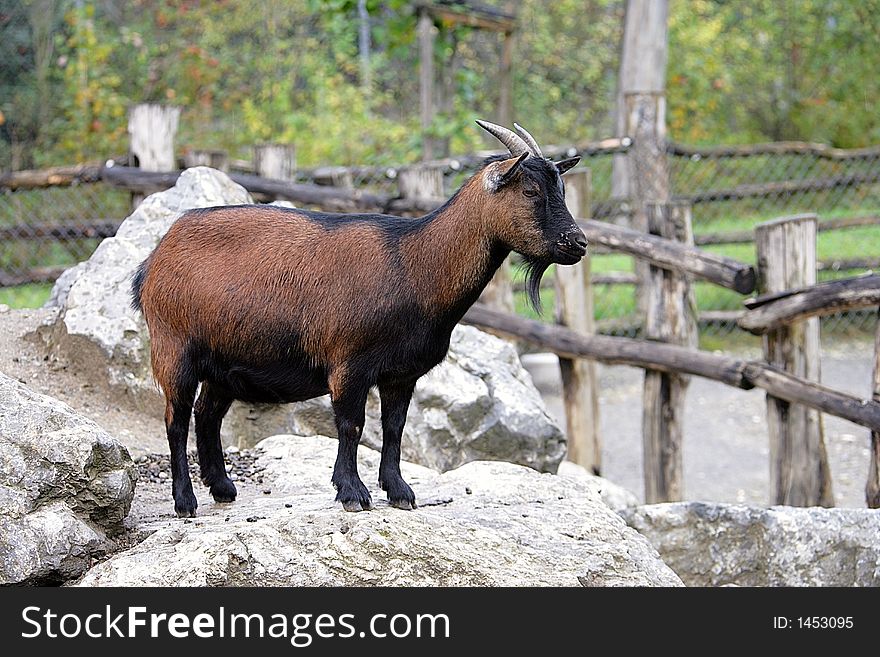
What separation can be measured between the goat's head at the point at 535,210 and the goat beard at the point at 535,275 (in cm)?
3

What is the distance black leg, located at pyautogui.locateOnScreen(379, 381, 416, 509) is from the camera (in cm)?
399

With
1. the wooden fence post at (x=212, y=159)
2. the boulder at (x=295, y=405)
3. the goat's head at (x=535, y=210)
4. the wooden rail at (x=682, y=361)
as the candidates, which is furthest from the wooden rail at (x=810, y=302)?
the wooden fence post at (x=212, y=159)

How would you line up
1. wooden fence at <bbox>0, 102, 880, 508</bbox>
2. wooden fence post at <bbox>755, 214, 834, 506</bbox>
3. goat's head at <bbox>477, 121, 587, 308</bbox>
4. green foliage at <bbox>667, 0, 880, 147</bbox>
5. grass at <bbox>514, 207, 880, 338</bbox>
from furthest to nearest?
1. green foliage at <bbox>667, 0, 880, 147</bbox>
2. grass at <bbox>514, 207, 880, 338</bbox>
3. wooden fence post at <bbox>755, 214, 834, 506</bbox>
4. wooden fence at <bbox>0, 102, 880, 508</bbox>
5. goat's head at <bbox>477, 121, 587, 308</bbox>

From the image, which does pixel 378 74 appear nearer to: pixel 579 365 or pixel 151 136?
pixel 151 136

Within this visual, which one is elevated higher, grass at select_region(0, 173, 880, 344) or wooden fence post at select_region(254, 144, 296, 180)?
wooden fence post at select_region(254, 144, 296, 180)

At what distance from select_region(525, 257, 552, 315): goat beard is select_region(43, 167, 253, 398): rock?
98.2 inches

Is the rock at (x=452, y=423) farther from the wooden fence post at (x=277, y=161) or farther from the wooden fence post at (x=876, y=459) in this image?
the wooden fence post at (x=277, y=161)

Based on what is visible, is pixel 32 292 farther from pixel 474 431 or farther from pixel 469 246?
pixel 469 246

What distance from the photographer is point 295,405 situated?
18.8 ft

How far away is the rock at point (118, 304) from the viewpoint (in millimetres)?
5656

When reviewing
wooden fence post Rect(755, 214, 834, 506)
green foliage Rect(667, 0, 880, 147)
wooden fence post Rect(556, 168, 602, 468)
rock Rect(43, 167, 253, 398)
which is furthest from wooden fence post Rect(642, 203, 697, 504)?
green foliage Rect(667, 0, 880, 147)

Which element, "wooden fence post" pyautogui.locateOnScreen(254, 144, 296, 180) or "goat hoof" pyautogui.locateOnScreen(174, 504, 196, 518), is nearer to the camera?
"goat hoof" pyautogui.locateOnScreen(174, 504, 196, 518)

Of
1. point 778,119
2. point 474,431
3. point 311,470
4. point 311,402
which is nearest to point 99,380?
point 311,402

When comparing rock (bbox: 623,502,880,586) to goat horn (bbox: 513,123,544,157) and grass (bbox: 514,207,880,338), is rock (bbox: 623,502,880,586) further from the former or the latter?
grass (bbox: 514,207,880,338)
